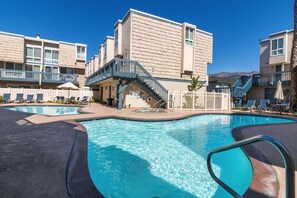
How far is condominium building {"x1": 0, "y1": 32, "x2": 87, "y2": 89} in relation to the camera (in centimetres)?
2266

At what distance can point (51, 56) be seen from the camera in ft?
86.8

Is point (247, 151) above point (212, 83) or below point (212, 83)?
below

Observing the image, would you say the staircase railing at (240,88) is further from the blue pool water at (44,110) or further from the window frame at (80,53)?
the window frame at (80,53)

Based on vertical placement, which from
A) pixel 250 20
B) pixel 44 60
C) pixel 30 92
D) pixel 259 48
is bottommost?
pixel 30 92

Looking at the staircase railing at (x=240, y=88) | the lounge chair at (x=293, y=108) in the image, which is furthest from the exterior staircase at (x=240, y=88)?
the lounge chair at (x=293, y=108)

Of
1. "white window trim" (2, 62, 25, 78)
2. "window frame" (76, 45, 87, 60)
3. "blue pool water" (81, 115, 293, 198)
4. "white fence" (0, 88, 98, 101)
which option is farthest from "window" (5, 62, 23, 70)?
"blue pool water" (81, 115, 293, 198)

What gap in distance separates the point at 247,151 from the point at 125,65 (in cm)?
1208

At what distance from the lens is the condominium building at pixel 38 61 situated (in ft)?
74.3

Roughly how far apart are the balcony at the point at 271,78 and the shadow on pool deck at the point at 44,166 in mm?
21174

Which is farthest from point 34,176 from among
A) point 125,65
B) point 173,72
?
point 173,72

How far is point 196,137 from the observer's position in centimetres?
730

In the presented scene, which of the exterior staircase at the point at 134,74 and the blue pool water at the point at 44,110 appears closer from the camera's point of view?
the exterior staircase at the point at 134,74

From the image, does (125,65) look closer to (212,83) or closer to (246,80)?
(246,80)

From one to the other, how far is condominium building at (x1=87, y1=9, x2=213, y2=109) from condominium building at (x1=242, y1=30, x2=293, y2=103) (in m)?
6.74
